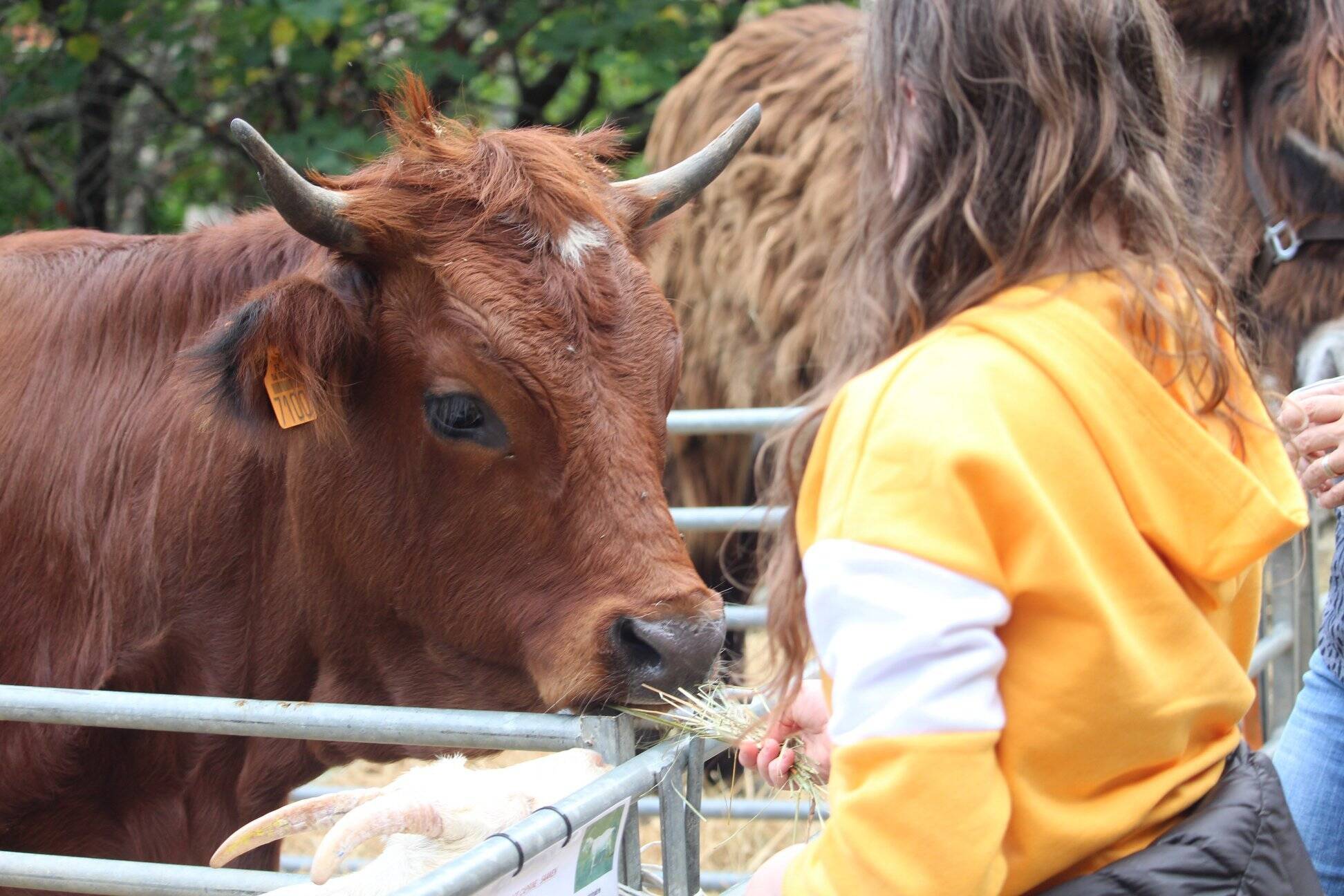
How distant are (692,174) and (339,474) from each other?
0.97 meters

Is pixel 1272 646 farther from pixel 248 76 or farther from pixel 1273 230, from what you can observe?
pixel 248 76

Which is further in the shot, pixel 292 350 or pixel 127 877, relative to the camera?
pixel 292 350

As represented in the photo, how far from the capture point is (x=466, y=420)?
2.31 metres

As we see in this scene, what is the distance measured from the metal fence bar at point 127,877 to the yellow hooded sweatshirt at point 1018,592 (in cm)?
95

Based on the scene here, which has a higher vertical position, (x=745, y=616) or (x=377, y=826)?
(x=377, y=826)

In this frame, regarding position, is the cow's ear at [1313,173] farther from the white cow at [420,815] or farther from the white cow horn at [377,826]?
the white cow horn at [377,826]

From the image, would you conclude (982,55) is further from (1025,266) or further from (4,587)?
(4,587)

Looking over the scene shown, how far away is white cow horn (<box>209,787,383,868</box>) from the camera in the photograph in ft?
5.32

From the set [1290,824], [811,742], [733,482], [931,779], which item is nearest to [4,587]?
[811,742]

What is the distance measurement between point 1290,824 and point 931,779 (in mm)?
465

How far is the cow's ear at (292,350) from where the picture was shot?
2303mm

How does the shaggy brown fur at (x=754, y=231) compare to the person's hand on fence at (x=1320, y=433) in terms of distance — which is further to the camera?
the shaggy brown fur at (x=754, y=231)

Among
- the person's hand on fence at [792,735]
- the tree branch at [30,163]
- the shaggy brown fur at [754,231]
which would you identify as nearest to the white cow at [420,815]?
the person's hand on fence at [792,735]

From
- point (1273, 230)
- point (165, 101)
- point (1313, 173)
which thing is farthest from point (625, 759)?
point (165, 101)
